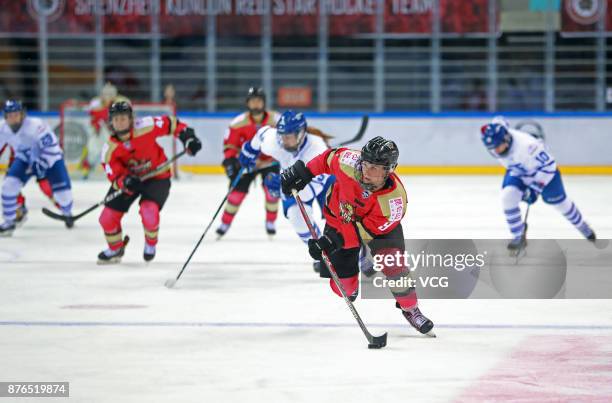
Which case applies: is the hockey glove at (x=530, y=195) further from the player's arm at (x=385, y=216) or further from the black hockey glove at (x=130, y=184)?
the player's arm at (x=385, y=216)

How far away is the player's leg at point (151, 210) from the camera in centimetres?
750

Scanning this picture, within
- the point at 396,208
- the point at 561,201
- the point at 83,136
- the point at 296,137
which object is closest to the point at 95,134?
the point at 83,136

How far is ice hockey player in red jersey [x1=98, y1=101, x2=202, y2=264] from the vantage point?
293 inches

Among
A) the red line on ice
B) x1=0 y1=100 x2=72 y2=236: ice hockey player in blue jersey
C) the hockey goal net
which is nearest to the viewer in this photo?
the red line on ice

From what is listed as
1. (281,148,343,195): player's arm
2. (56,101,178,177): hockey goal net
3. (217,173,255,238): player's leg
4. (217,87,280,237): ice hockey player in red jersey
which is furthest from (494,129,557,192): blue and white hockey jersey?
(56,101,178,177): hockey goal net

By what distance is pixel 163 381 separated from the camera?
4.10 meters

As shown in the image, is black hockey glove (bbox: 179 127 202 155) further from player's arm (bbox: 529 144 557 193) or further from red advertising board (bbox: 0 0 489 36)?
red advertising board (bbox: 0 0 489 36)

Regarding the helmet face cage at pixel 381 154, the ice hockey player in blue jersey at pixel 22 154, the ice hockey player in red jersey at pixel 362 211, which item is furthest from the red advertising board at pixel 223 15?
the helmet face cage at pixel 381 154

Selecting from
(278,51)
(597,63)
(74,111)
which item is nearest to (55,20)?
(74,111)

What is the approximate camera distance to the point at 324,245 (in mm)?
5051

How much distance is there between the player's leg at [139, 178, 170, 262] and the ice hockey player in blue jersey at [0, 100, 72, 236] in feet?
6.71

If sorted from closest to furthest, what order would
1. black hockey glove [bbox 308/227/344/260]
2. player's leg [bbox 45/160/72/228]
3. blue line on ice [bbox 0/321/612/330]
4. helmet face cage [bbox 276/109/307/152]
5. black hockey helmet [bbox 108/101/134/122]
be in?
black hockey glove [bbox 308/227/344/260]
blue line on ice [bbox 0/321/612/330]
helmet face cage [bbox 276/109/307/152]
black hockey helmet [bbox 108/101/134/122]
player's leg [bbox 45/160/72/228]

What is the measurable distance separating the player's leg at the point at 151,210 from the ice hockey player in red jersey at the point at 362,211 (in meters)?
2.38

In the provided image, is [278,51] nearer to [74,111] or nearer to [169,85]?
[169,85]
